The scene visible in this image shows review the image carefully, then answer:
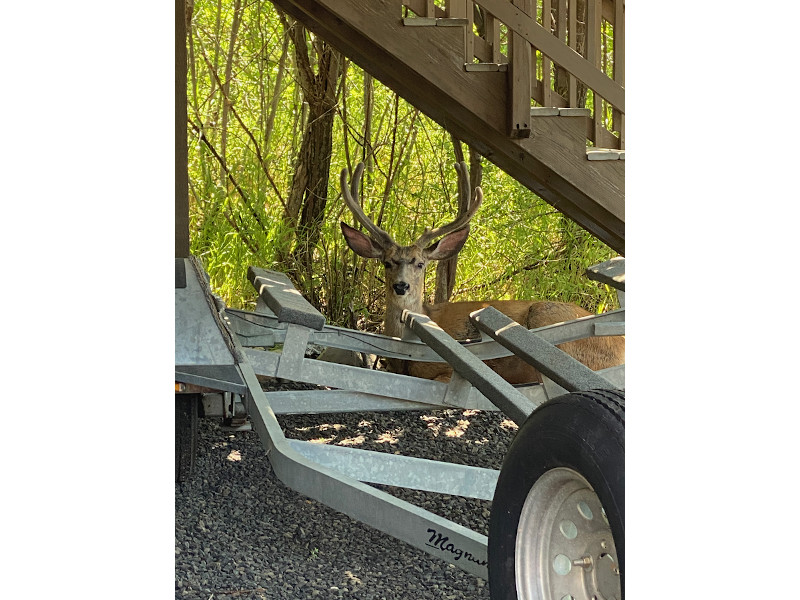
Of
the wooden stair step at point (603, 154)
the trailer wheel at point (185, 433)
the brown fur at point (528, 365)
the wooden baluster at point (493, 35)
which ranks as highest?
the wooden baluster at point (493, 35)

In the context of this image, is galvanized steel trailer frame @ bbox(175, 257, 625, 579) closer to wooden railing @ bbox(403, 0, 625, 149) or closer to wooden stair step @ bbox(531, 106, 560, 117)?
wooden stair step @ bbox(531, 106, 560, 117)

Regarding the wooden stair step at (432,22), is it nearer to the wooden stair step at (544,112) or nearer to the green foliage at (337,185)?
the wooden stair step at (544,112)

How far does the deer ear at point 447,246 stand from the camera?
6688mm

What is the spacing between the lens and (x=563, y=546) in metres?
2.11

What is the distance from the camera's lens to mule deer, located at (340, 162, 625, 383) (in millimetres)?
5902

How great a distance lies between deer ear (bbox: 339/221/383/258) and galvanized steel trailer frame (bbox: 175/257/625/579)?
0.73 metres

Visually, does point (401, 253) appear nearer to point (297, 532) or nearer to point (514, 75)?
point (514, 75)

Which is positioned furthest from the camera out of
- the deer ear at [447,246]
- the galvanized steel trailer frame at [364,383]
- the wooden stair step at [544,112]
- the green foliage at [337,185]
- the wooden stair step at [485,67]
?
the green foliage at [337,185]

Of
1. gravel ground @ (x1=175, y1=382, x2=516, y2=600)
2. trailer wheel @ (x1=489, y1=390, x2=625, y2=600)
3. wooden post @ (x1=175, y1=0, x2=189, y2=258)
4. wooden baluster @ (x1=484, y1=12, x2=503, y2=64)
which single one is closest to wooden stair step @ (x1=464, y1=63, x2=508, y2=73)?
wooden baluster @ (x1=484, y1=12, x2=503, y2=64)

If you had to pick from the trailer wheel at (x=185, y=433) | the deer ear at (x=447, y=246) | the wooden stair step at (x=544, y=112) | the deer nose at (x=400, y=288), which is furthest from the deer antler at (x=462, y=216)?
the trailer wheel at (x=185, y=433)

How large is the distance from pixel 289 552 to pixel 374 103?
608cm

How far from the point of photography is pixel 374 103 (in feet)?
29.7
